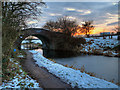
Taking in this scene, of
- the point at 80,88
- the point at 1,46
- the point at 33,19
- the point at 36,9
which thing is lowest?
the point at 80,88

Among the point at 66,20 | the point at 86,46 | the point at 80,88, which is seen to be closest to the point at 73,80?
the point at 80,88

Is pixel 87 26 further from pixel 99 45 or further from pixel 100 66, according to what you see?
pixel 100 66

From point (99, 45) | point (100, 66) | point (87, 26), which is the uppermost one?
point (87, 26)

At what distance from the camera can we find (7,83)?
16.9 ft

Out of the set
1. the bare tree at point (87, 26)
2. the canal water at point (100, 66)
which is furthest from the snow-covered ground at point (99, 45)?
the bare tree at point (87, 26)

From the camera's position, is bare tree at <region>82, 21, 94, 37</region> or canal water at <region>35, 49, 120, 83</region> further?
bare tree at <region>82, 21, 94, 37</region>

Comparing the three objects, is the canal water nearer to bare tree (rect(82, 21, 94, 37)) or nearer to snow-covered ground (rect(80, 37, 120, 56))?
snow-covered ground (rect(80, 37, 120, 56))

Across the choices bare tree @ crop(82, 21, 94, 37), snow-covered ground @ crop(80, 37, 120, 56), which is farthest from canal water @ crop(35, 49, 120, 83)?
bare tree @ crop(82, 21, 94, 37)

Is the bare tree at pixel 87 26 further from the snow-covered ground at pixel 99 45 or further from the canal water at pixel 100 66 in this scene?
the canal water at pixel 100 66

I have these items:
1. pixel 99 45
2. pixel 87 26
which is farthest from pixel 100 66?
pixel 87 26

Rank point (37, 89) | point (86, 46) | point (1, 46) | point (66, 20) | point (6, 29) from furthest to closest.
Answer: point (66, 20)
point (86, 46)
point (6, 29)
point (1, 46)
point (37, 89)

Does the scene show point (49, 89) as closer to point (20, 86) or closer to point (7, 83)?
point (20, 86)

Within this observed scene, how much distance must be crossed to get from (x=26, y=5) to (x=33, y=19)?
2.13 metres

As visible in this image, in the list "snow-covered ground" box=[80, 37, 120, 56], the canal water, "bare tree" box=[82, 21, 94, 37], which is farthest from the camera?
"bare tree" box=[82, 21, 94, 37]
